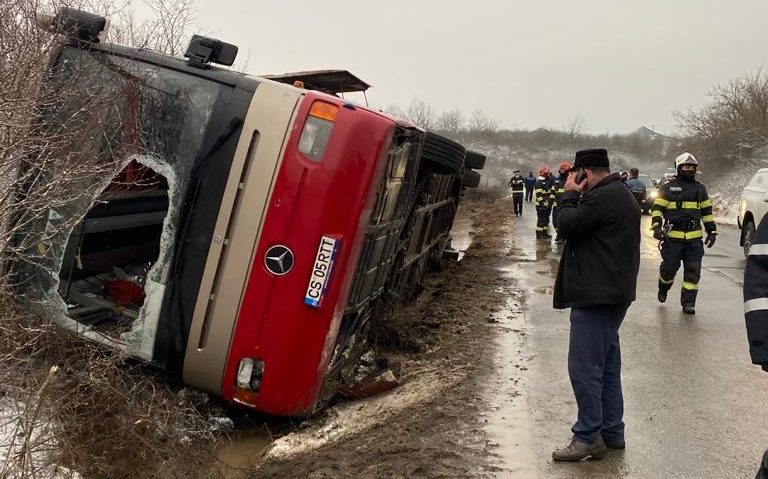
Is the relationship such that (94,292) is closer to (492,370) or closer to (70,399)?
(70,399)

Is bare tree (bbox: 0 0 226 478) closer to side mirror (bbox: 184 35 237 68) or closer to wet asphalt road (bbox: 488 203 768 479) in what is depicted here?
side mirror (bbox: 184 35 237 68)

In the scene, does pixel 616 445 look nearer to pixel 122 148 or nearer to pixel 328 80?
pixel 122 148

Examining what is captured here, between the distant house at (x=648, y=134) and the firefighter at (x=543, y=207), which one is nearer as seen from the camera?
the firefighter at (x=543, y=207)

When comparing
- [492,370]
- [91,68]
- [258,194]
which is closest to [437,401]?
[492,370]

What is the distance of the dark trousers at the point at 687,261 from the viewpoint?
7211mm

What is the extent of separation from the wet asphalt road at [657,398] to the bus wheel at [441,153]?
178 centimetres

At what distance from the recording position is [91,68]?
12.4 feet

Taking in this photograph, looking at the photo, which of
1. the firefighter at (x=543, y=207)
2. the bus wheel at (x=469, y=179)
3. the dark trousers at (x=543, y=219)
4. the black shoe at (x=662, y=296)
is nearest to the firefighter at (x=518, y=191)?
the firefighter at (x=543, y=207)

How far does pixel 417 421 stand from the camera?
4.13 meters

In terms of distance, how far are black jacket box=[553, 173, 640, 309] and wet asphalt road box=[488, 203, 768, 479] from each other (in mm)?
903

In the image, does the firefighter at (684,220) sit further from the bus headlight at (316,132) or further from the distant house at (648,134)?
the distant house at (648,134)

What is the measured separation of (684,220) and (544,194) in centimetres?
789

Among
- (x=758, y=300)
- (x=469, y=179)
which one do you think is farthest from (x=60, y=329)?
(x=469, y=179)

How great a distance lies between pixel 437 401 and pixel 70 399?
2348 millimetres
